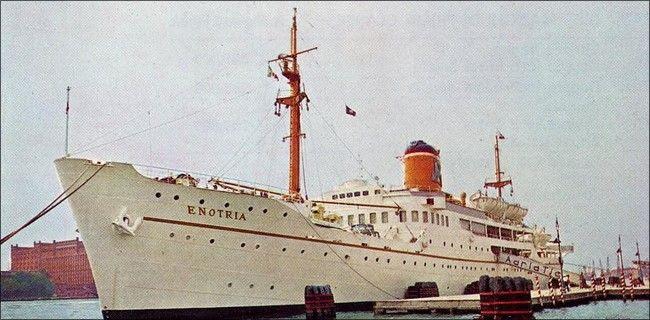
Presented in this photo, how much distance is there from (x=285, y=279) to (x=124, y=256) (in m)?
5.69

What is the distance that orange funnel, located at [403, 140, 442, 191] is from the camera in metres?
30.3

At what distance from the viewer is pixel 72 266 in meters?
81.8

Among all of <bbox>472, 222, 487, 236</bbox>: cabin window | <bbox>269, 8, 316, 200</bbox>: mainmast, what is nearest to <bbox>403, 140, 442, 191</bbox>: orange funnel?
<bbox>472, 222, 487, 236</bbox>: cabin window

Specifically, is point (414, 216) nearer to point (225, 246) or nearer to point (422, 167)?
point (422, 167)

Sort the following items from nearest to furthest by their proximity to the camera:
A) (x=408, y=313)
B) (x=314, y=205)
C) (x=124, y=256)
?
1. (x=124, y=256)
2. (x=408, y=313)
3. (x=314, y=205)

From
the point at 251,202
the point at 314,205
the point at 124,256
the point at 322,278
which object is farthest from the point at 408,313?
the point at 124,256

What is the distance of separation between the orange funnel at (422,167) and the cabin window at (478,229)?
405 cm

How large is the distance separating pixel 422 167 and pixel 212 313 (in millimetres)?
15573

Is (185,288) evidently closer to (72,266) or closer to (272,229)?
(272,229)

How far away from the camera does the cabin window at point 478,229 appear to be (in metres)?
33.1

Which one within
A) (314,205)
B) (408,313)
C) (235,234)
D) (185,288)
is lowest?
(408,313)

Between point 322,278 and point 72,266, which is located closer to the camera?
point 322,278

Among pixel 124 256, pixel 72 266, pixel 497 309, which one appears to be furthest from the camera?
pixel 72 266

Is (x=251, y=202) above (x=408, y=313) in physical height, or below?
above
